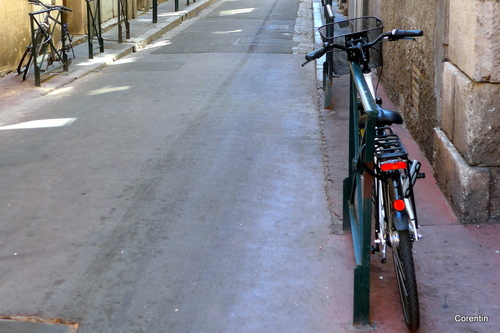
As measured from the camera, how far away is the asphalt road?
4.33 meters

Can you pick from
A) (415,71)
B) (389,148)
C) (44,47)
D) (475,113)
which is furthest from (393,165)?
(44,47)

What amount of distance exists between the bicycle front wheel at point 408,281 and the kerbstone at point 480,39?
1.79 metres

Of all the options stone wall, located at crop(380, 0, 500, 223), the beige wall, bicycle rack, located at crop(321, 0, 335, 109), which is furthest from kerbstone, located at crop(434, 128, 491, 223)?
the beige wall

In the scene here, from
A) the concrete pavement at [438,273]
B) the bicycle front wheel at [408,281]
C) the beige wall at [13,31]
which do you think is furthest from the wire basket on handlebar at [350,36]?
the beige wall at [13,31]

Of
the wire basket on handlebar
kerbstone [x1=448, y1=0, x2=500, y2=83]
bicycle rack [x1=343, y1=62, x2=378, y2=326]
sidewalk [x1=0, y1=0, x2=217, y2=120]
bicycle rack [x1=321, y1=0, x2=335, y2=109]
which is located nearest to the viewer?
bicycle rack [x1=343, y1=62, x2=378, y2=326]

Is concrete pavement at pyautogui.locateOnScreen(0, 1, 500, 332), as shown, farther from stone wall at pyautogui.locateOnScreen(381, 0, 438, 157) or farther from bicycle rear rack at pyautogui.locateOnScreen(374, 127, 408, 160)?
bicycle rear rack at pyautogui.locateOnScreen(374, 127, 408, 160)

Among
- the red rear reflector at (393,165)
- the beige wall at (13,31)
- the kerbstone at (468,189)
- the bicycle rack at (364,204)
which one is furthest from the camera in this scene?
the beige wall at (13,31)

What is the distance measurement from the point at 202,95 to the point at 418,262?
20.4 feet

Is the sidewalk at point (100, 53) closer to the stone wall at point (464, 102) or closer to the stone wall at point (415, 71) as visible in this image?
the stone wall at point (415, 71)

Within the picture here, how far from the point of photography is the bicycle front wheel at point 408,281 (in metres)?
3.76

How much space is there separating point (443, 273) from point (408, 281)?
0.90m

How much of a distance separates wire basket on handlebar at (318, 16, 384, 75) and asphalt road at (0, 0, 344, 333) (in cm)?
73

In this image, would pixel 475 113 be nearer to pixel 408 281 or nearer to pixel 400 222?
pixel 400 222

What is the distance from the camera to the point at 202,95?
34.2 ft
